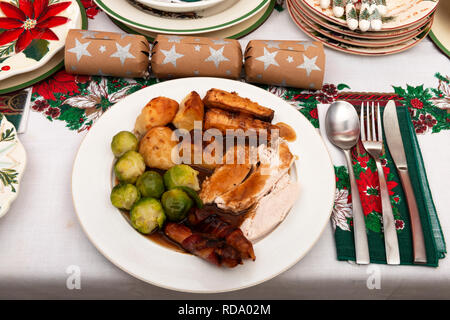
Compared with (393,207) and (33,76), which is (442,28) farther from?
(33,76)

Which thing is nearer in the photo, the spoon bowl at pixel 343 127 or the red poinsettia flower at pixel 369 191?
the red poinsettia flower at pixel 369 191

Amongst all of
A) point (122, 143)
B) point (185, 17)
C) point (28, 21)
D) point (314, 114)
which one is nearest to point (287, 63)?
point (314, 114)

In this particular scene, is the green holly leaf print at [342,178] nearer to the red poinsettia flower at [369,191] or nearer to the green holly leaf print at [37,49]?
the red poinsettia flower at [369,191]

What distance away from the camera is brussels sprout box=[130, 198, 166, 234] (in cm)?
129

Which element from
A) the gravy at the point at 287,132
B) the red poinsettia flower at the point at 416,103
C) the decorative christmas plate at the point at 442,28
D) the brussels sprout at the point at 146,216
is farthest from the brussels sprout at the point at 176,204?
the decorative christmas plate at the point at 442,28

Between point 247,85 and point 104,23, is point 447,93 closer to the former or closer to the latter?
point 247,85

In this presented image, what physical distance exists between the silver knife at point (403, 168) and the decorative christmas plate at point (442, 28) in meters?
0.55

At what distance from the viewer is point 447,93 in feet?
6.01

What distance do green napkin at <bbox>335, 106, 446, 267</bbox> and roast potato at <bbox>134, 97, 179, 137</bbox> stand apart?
775mm

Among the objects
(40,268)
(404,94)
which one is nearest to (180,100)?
(40,268)

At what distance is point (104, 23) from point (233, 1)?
2.41 feet

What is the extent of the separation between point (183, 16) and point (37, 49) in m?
0.75

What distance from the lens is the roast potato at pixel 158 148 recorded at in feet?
4.79

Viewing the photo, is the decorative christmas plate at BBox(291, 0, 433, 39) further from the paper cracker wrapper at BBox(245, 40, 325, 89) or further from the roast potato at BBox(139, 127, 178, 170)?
the roast potato at BBox(139, 127, 178, 170)
